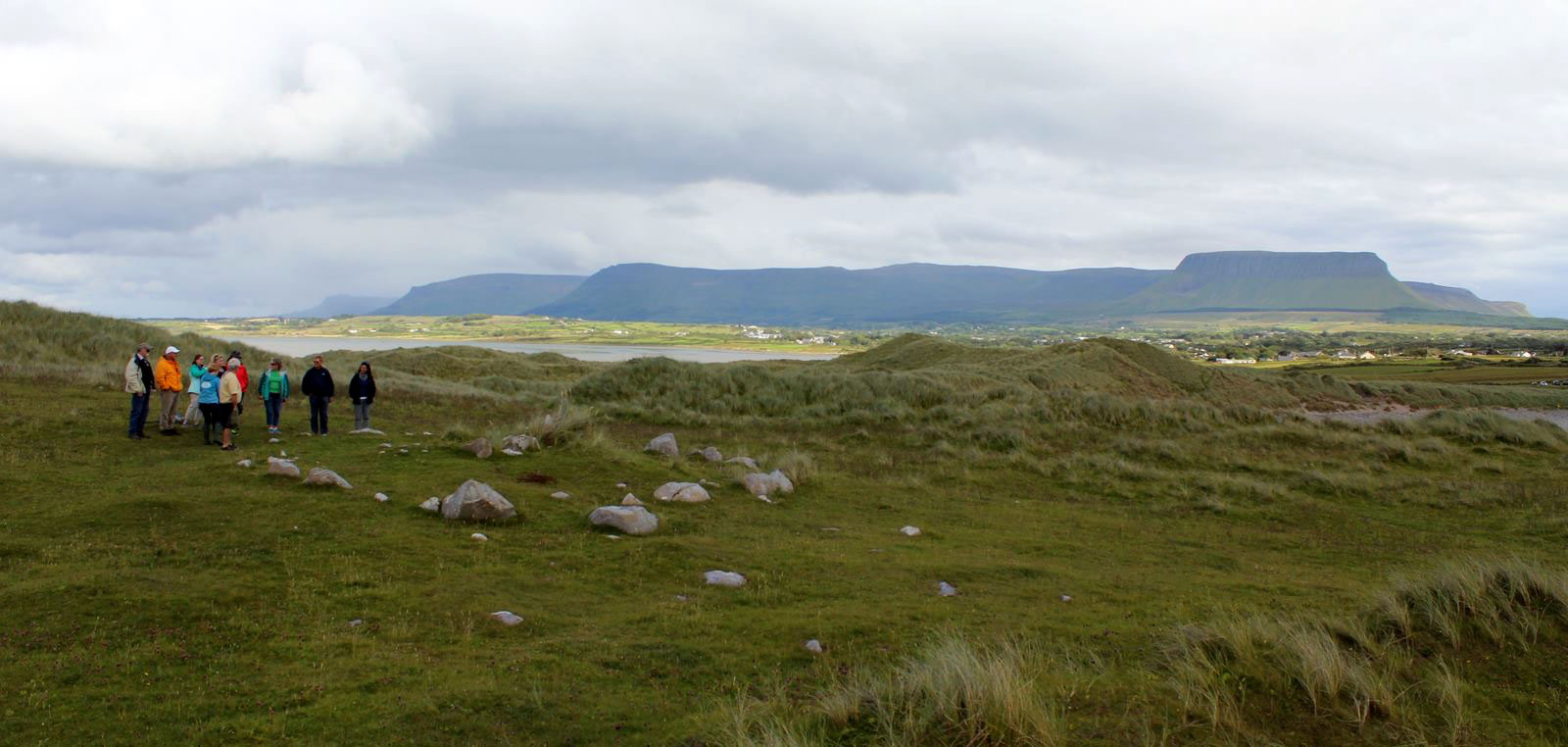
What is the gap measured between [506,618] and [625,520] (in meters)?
3.54

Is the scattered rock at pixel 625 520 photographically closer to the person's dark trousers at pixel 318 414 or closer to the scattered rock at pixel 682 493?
the scattered rock at pixel 682 493

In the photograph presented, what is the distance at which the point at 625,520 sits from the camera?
35.6 ft

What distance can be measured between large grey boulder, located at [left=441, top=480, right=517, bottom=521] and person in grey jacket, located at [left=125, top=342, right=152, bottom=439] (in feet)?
27.1

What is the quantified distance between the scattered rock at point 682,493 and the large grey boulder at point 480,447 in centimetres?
376

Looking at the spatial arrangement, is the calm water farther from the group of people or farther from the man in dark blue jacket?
the group of people

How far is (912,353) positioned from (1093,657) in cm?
4371

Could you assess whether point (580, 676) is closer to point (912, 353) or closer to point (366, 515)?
point (366, 515)

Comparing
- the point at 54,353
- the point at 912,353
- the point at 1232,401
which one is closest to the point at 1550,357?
the point at 1232,401

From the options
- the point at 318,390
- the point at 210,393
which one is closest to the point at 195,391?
the point at 210,393

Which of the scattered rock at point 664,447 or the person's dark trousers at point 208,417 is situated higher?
the person's dark trousers at point 208,417

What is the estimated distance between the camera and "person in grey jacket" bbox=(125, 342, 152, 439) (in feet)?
48.4

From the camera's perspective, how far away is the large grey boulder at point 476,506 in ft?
35.0

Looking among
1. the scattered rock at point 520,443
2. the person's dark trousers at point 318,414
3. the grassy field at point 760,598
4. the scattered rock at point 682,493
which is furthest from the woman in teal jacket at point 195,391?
the scattered rock at point 682,493

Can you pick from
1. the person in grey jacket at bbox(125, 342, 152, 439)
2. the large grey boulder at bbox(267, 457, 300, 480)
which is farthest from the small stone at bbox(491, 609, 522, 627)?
the person in grey jacket at bbox(125, 342, 152, 439)
